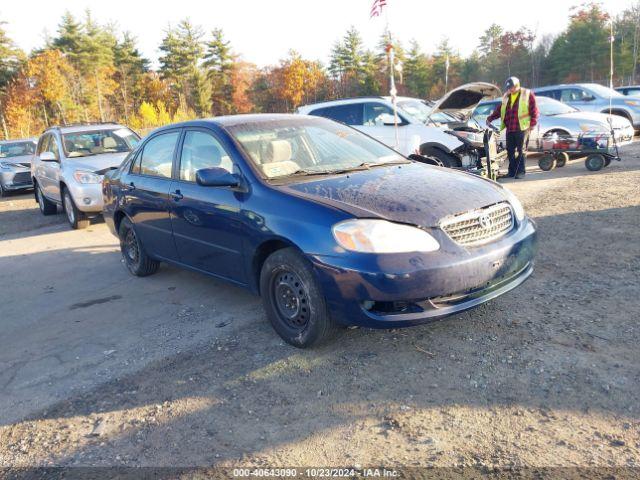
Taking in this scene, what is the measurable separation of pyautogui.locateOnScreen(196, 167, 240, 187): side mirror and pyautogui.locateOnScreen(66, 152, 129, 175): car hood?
17.9ft

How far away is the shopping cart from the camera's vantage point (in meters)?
10.2

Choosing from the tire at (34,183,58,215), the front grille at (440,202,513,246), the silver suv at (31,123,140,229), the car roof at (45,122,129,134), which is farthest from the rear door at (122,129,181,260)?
the tire at (34,183,58,215)

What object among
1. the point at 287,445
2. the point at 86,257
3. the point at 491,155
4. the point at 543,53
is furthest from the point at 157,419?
the point at 543,53

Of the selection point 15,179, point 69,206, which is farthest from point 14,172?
point 69,206

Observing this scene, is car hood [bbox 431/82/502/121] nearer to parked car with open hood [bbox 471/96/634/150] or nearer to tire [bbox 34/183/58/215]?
parked car with open hood [bbox 471/96/634/150]

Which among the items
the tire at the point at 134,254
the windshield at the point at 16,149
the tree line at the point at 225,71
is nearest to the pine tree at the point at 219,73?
the tree line at the point at 225,71

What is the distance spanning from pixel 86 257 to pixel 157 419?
480 cm

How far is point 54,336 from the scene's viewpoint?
4414mm

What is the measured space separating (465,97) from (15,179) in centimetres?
1232

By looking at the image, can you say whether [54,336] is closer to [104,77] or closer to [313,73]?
[104,77]

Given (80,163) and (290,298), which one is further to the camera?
(80,163)

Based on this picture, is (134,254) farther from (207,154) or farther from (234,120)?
(234,120)

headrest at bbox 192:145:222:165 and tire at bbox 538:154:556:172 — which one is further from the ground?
headrest at bbox 192:145:222:165

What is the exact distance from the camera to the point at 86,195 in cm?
864
